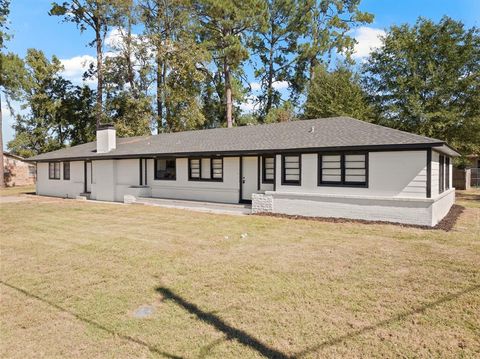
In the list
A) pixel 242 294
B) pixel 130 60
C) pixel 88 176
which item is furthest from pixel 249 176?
pixel 130 60

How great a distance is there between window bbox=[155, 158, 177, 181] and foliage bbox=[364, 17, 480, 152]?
14.8 meters

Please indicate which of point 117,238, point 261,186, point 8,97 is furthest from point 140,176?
point 8,97

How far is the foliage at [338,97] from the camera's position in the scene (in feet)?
77.2

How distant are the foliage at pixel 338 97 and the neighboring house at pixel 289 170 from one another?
858 cm

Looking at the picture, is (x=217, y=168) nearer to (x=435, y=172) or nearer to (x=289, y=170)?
(x=289, y=170)

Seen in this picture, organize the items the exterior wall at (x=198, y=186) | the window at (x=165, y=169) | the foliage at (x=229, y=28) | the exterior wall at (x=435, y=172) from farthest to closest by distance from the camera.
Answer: the foliage at (x=229, y=28), the window at (x=165, y=169), the exterior wall at (x=198, y=186), the exterior wall at (x=435, y=172)

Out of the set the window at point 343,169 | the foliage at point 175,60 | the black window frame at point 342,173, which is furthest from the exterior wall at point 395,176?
the foliage at point 175,60

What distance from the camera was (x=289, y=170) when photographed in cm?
1330

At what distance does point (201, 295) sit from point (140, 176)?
585 inches

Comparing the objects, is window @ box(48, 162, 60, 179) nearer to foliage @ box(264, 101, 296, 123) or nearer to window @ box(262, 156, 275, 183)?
window @ box(262, 156, 275, 183)

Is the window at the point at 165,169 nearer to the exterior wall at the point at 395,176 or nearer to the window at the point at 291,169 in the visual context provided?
the window at the point at 291,169

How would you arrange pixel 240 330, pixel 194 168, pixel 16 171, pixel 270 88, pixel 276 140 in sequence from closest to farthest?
pixel 240 330 → pixel 276 140 → pixel 194 168 → pixel 16 171 → pixel 270 88

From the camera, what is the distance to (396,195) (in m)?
11.0

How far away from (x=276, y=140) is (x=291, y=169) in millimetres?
1835
